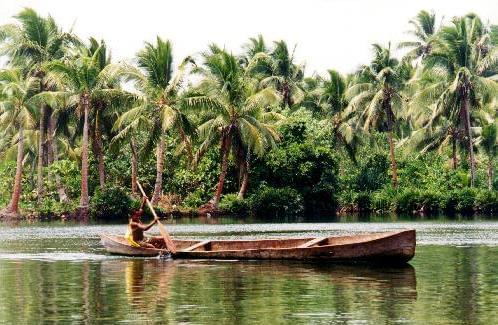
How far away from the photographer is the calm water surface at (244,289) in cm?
1385

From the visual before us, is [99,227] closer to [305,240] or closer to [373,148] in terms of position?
[305,240]

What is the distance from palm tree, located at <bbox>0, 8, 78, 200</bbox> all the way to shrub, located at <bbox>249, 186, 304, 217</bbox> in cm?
Answer: 1251

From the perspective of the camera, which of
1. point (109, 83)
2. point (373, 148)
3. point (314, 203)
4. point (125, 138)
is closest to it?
point (125, 138)

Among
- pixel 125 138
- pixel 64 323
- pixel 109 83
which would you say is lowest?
pixel 64 323

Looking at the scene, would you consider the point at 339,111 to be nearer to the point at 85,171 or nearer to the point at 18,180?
the point at 85,171

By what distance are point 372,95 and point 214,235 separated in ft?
88.1

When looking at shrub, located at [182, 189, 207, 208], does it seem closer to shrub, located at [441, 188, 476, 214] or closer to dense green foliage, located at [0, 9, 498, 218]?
dense green foliage, located at [0, 9, 498, 218]

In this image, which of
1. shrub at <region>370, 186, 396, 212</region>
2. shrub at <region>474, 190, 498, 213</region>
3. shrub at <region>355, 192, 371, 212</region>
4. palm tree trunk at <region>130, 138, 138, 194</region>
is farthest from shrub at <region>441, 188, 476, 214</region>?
palm tree trunk at <region>130, 138, 138, 194</region>

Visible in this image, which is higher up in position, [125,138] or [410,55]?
[410,55]

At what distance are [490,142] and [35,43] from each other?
2655 cm

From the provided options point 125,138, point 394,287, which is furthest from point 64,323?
point 125,138

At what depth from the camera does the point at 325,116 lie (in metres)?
64.3

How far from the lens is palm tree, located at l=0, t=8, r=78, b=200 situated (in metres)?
51.0

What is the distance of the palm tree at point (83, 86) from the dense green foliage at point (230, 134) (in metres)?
0.08
